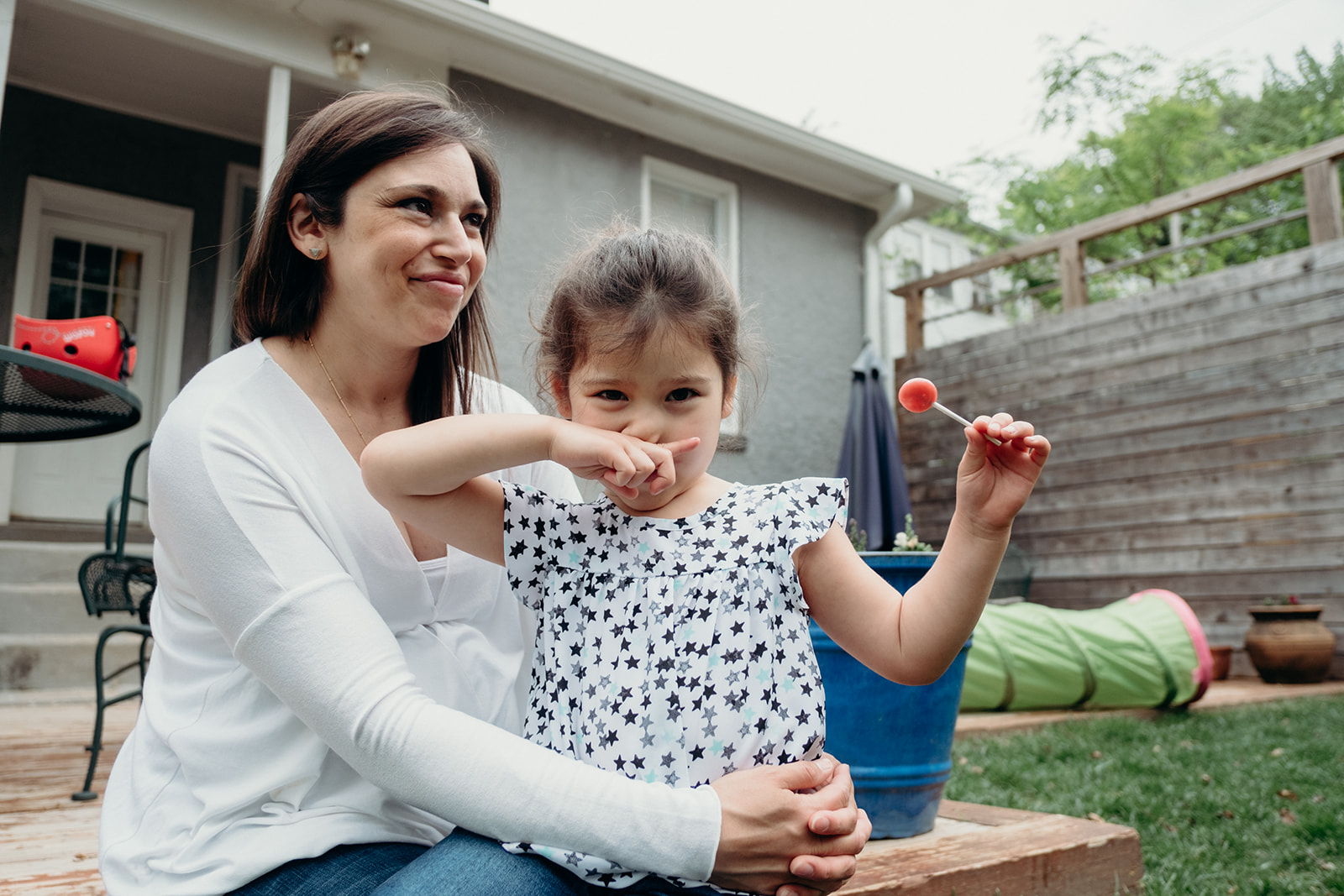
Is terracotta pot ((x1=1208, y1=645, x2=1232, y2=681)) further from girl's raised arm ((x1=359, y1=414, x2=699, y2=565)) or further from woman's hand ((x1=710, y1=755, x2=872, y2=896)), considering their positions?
girl's raised arm ((x1=359, y1=414, x2=699, y2=565))

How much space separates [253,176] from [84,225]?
104 cm

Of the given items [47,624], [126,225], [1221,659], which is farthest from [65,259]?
[1221,659]

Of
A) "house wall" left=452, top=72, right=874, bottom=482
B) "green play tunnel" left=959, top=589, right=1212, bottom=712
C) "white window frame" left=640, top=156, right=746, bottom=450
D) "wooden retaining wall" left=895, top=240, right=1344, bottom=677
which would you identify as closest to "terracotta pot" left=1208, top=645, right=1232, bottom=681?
"wooden retaining wall" left=895, top=240, right=1344, bottom=677

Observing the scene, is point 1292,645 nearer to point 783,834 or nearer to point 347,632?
point 783,834

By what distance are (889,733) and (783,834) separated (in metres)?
1.17

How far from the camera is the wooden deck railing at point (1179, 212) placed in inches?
223

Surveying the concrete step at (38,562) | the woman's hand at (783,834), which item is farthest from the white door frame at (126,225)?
the woman's hand at (783,834)

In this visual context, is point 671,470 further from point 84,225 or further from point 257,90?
point 84,225

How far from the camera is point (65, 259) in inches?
223

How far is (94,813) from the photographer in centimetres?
226

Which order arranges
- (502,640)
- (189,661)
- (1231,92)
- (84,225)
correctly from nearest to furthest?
(189,661)
(502,640)
(84,225)
(1231,92)

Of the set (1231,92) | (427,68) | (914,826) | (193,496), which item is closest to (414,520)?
(193,496)

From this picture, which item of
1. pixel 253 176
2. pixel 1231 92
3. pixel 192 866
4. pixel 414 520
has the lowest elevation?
pixel 192 866

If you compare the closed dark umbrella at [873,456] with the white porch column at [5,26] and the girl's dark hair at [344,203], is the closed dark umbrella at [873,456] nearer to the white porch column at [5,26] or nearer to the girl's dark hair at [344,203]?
the girl's dark hair at [344,203]
